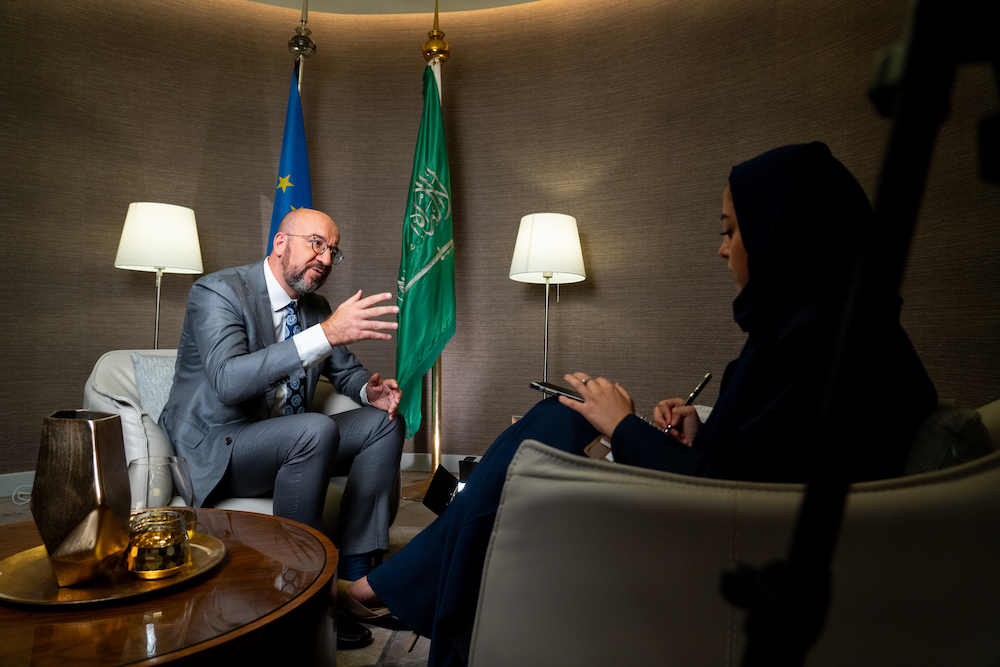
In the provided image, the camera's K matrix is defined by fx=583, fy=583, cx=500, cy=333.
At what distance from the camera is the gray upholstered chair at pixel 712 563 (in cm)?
59

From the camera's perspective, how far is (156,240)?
8.59ft

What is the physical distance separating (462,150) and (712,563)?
3.18 meters

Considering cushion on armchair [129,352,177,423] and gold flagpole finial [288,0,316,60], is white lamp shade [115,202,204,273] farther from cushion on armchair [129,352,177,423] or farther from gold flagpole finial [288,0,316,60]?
gold flagpole finial [288,0,316,60]

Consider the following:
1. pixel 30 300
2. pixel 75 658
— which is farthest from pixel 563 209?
pixel 75 658

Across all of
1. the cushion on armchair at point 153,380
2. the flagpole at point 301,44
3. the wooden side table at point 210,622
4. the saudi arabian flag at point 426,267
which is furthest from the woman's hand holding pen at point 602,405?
the flagpole at point 301,44

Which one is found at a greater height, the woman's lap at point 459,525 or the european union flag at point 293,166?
the european union flag at point 293,166

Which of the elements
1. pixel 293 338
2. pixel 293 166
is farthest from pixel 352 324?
pixel 293 166

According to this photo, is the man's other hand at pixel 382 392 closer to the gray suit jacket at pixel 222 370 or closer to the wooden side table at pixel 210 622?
the gray suit jacket at pixel 222 370

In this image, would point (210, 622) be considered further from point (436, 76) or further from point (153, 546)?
point (436, 76)

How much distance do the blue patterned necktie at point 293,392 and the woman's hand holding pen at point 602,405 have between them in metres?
1.12

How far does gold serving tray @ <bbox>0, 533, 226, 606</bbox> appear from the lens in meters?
0.80

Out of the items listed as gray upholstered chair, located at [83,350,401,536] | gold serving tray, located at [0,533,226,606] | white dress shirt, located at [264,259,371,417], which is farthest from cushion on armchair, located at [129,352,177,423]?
gold serving tray, located at [0,533,226,606]

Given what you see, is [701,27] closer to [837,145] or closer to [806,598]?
[837,145]

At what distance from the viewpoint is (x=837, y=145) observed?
2.44m
